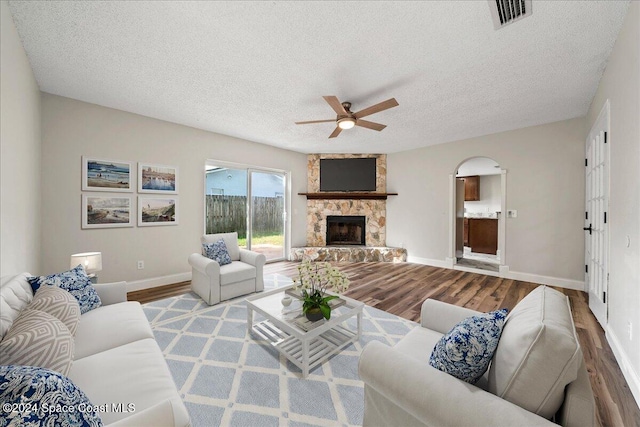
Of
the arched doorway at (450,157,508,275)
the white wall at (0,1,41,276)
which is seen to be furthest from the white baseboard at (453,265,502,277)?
the white wall at (0,1,41,276)

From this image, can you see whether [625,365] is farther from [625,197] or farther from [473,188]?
[473,188]

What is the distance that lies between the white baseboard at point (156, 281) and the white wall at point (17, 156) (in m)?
1.01

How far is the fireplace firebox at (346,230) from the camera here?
6141 mm

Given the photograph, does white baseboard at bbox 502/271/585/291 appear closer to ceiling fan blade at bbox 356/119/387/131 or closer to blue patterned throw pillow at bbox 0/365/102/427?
ceiling fan blade at bbox 356/119/387/131

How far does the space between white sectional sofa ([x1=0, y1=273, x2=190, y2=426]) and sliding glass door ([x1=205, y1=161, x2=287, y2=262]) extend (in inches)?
115

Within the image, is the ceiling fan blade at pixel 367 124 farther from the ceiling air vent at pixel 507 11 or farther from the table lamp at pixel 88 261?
the table lamp at pixel 88 261

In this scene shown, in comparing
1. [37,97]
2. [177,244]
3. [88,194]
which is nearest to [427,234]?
A: [177,244]

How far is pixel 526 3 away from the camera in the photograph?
1655mm

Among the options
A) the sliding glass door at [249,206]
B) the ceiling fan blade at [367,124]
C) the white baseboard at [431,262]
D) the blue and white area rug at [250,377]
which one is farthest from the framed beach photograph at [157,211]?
the white baseboard at [431,262]

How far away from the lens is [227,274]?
314cm

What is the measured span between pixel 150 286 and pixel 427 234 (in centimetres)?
527

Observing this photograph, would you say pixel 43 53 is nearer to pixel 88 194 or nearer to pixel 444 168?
pixel 88 194

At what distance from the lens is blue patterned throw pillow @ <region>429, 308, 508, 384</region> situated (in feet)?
3.29

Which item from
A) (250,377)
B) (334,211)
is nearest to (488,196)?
(334,211)
